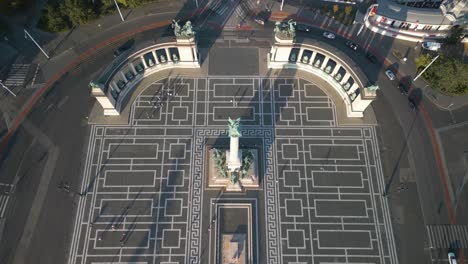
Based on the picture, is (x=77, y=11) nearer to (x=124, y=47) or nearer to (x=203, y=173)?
(x=124, y=47)

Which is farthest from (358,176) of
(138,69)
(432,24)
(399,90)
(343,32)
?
(138,69)

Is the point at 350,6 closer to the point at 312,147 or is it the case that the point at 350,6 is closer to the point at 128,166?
the point at 312,147

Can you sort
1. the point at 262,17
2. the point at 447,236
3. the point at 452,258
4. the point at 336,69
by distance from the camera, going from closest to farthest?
the point at 452,258, the point at 447,236, the point at 336,69, the point at 262,17

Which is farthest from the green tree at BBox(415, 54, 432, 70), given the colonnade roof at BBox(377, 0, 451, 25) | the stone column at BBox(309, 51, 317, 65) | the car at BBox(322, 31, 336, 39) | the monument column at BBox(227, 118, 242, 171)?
the monument column at BBox(227, 118, 242, 171)

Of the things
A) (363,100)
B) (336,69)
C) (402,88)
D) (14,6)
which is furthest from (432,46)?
(14,6)

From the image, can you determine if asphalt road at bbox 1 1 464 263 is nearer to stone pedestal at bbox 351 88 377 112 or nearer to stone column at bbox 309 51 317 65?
stone pedestal at bbox 351 88 377 112

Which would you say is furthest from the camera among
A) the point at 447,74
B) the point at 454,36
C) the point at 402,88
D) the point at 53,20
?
the point at 53,20
